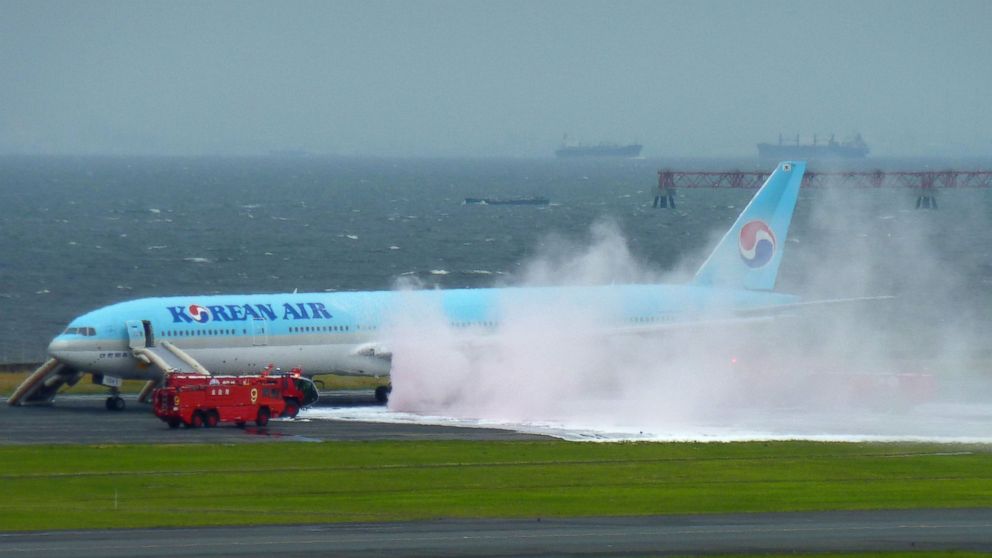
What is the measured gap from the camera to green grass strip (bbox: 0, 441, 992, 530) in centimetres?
4453

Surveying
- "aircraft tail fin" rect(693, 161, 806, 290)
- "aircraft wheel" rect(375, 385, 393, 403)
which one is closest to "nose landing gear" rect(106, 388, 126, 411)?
"aircraft wheel" rect(375, 385, 393, 403)

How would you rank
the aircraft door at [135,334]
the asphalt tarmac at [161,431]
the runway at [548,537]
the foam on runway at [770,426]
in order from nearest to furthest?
the runway at [548,537]
the asphalt tarmac at [161,431]
the foam on runway at [770,426]
the aircraft door at [135,334]

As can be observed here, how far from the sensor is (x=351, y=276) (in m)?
180

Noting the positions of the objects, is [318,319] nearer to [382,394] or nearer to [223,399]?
[382,394]

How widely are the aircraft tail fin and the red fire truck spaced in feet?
86.5

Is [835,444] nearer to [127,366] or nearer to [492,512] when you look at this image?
[492,512]

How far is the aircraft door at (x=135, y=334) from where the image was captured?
238 feet

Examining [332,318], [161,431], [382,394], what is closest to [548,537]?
[161,431]

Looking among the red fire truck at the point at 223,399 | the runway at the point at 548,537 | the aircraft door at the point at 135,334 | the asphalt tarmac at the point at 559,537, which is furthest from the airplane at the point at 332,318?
the runway at the point at 548,537

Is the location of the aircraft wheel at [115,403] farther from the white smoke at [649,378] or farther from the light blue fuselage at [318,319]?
the white smoke at [649,378]

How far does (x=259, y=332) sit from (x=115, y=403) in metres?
7.26

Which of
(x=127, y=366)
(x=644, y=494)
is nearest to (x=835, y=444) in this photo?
(x=644, y=494)

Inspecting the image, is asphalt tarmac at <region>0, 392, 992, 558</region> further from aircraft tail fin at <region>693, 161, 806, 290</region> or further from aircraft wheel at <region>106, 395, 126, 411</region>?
aircraft tail fin at <region>693, 161, 806, 290</region>

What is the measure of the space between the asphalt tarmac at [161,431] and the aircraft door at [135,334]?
3045 millimetres
